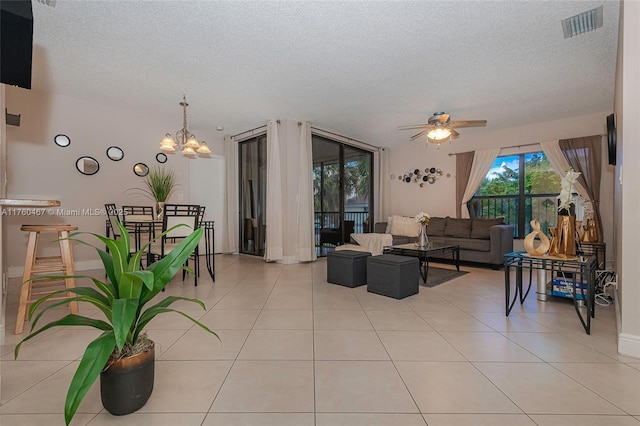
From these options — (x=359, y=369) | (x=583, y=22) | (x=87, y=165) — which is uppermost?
(x=583, y=22)

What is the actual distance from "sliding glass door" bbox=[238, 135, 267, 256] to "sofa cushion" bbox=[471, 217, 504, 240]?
3.98 metres

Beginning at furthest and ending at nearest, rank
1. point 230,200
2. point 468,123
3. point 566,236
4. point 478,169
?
1. point 230,200
2. point 478,169
3. point 468,123
4. point 566,236

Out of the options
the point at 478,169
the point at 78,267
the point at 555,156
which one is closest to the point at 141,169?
the point at 78,267

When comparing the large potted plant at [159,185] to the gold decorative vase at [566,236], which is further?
the large potted plant at [159,185]

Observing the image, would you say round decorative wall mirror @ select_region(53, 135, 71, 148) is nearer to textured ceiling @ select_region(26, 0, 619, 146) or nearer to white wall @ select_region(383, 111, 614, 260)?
textured ceiling @ select_region(26, 0, 619, 146)

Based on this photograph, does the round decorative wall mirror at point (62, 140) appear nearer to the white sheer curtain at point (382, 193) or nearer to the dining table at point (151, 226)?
the dining table at point (151, 226)

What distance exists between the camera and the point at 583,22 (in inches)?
98.7

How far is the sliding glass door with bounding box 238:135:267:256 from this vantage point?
19.0ft

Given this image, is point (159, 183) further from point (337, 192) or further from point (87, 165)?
point (337, 192)

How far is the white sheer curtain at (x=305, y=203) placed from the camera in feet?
17.1

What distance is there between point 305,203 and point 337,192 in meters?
1.36

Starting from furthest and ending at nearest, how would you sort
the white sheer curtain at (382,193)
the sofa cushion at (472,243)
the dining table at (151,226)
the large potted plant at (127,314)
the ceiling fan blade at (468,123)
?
the white sheer curtain at (382,193) → the sofa cushion at (472,243) → the ceiling fan blade at (468,123) → the dining table at (151,226) → the large potted plant at (127,314)

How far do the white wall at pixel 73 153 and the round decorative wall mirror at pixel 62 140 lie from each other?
0.16 ft

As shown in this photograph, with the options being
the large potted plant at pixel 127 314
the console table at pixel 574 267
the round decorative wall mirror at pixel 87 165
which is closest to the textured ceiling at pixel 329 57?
the round decorative wall mirror at pixel 87 165
